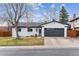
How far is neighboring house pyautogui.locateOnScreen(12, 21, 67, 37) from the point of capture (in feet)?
16.5

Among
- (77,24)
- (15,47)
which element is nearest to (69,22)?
(77,24)

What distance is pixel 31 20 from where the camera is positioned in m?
5.04

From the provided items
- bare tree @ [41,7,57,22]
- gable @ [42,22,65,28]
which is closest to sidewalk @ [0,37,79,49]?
gable @ [42,22,65,28]

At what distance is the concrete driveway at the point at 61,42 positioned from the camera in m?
5.00

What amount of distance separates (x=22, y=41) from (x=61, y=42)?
63cm

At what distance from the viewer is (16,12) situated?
5.03 metres

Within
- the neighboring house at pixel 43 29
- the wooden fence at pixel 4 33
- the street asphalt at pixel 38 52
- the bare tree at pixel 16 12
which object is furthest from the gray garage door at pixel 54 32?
the wooden fence at pixel 4 33

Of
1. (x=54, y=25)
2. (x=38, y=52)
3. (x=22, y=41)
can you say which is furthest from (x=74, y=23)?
(x=22, y=41)

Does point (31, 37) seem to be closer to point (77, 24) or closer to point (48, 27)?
point (48, 27)

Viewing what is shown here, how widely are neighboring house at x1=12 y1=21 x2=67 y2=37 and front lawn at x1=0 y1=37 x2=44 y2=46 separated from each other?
0.08m

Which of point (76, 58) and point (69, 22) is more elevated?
point (69, 22)

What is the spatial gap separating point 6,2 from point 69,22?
3.46 ft

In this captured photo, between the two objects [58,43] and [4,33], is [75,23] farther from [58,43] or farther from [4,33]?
[4,33]

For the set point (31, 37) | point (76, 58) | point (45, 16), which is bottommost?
point (76, 58)
